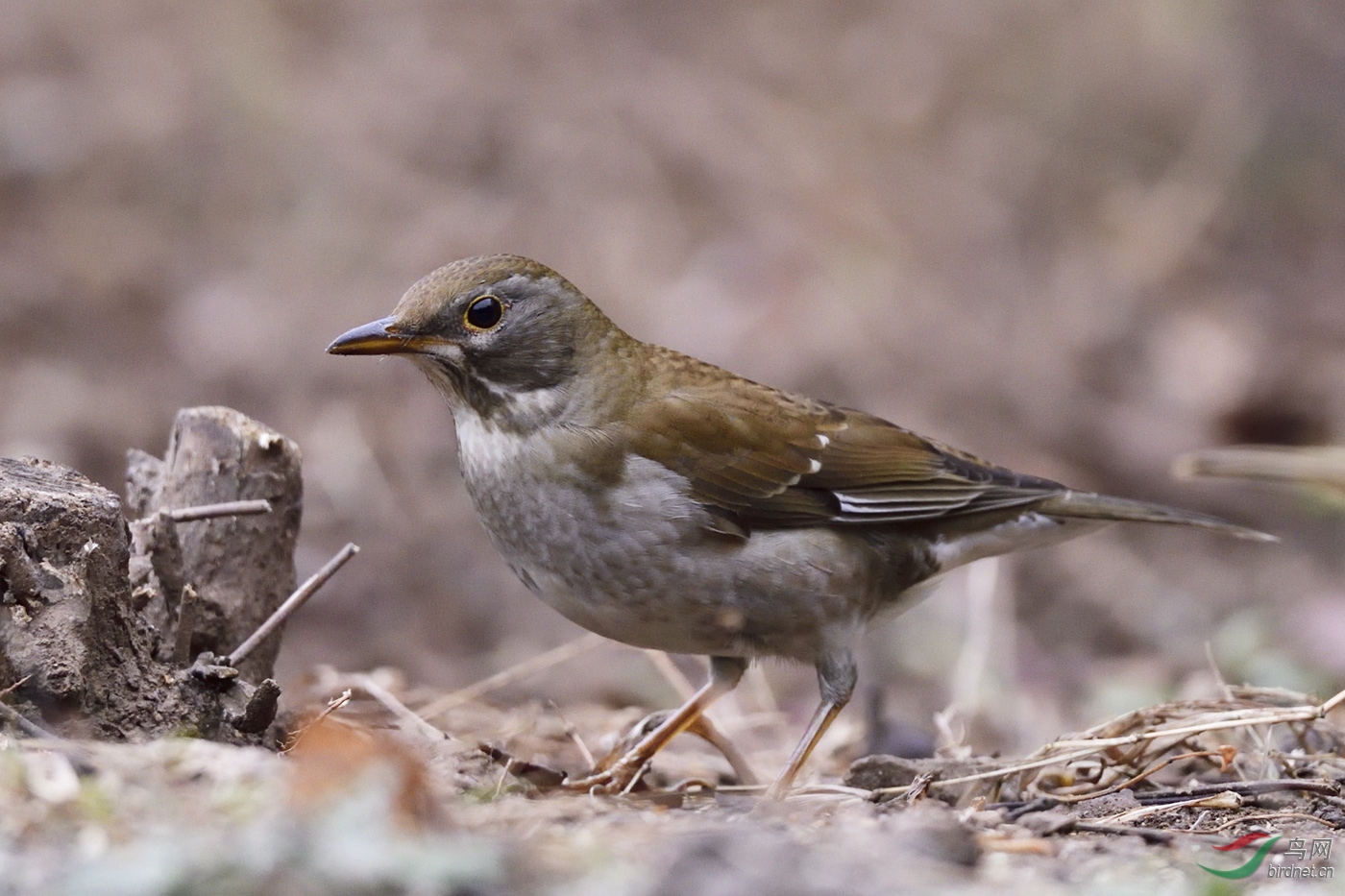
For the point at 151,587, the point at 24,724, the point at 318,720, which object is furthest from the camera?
the point at 151,587

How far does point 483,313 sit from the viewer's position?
4.79 metres

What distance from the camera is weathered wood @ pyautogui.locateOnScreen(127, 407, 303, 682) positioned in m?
4.32

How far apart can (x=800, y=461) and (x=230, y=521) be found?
1.94 metres

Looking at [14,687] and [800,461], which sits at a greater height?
[800,461]

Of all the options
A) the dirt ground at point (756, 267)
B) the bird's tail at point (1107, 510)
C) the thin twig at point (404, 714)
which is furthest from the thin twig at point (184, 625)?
the bird's tail at point (1107, 510)

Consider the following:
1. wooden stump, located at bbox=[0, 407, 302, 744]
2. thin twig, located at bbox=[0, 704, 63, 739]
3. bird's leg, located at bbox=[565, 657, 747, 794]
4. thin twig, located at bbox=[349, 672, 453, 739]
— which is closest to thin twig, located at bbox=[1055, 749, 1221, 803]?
bird's leg, located at bbox=[565, 657, 747, 794]

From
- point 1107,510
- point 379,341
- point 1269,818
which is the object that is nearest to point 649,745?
point 379,341

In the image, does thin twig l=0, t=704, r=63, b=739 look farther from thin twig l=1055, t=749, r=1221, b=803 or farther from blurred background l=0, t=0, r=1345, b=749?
blurred background l=0, t=0, r=1345, b=749

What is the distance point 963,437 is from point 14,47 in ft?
26.4

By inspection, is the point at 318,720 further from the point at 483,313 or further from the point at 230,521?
the point at 483,313

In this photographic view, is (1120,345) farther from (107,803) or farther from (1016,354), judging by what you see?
(107,803)

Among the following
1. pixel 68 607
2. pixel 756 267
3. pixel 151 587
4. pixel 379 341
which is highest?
pixel 756 267

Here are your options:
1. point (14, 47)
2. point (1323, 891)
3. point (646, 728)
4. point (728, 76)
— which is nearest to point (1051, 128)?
point (728, 76)
